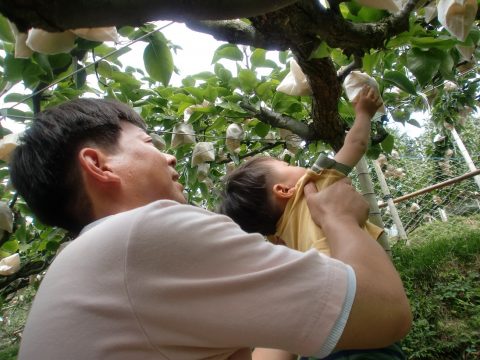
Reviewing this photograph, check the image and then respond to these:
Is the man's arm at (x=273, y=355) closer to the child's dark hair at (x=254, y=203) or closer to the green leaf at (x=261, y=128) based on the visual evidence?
the child's dark hair at (x=254, y=203)

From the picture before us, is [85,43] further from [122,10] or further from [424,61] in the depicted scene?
[424,61]

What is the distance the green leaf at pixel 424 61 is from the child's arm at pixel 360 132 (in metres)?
0.09

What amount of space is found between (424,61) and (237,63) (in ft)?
2.06

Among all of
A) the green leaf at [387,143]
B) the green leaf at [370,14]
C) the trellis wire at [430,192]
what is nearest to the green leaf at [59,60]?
the green leaf at [370,14]

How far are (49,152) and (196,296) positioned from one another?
359 millimetres

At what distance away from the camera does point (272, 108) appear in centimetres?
132

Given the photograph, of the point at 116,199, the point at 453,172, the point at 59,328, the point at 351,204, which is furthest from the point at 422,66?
the point at 453,172

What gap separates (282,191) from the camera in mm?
973

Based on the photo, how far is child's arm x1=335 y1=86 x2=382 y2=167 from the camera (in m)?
0.89

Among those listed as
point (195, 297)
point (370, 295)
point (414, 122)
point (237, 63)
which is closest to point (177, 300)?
point (195, 297)

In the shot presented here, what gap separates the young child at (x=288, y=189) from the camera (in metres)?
0.86

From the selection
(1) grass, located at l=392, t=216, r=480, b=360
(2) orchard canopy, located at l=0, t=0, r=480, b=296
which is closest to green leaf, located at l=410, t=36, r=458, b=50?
(2) orchard canopy, located at l=0, t=0, r=480, b=296

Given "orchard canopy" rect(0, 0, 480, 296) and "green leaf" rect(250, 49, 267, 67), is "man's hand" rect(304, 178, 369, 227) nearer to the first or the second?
"orchard canopy" rect(0, 0, 480, 296)

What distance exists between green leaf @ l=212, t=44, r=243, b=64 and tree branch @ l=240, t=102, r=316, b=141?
146 mm
